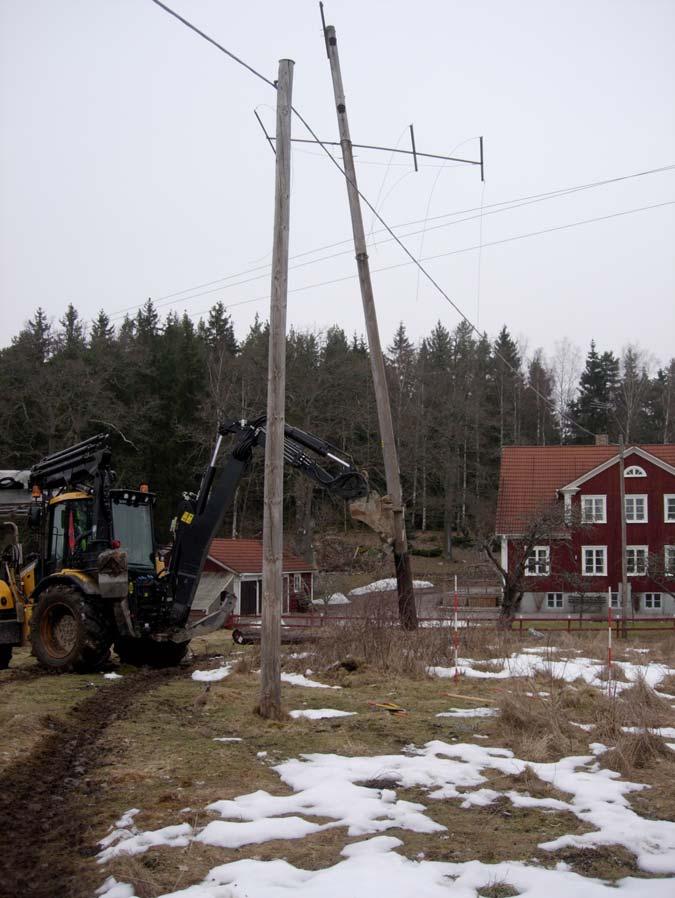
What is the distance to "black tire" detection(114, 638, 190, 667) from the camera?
584 inches

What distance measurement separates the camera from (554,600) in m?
43.2

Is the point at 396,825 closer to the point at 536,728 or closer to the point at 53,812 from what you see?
the point at 53,812

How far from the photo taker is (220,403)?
1759 inches

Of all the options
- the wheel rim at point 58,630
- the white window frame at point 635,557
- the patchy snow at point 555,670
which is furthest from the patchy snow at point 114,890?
the white window frame at point 635,557

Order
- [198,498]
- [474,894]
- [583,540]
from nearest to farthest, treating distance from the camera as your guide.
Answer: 1. [474,894]
2. [198,498]
3. [583,540]

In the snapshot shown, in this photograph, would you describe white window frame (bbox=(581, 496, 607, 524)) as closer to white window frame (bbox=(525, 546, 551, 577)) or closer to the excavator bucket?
white window frame (bbox=(525, 546, 551, 577))

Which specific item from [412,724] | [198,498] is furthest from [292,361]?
[412,724]

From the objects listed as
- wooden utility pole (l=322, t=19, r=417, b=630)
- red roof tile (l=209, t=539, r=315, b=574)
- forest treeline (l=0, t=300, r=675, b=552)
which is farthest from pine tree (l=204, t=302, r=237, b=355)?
wooden utility pole (l=322, t=19, r=417, b=630)

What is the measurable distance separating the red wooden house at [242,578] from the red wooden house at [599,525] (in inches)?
392

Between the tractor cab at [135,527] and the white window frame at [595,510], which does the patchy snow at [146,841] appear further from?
the white window frame at [595,510]

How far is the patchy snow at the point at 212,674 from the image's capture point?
13.5 m

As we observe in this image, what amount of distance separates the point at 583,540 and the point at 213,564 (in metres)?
18.0

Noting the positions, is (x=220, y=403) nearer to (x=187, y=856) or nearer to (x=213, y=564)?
(x=213, y=564)

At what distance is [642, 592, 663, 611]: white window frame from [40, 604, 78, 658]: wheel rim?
34264mm
